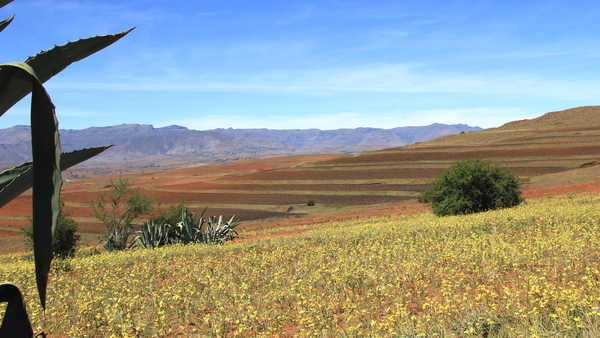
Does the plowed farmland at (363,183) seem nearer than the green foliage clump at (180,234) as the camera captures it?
No

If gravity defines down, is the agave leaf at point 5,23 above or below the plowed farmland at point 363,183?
above

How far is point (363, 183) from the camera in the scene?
189ft

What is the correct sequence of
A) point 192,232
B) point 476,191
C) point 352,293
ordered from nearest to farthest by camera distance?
point 352,293 → point 192,232 → point 476,191

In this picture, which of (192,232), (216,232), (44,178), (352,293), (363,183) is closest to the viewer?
(44,178)

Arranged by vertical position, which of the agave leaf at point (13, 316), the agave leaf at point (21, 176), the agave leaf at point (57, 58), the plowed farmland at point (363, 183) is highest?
the agave leaf at point (57, 58)

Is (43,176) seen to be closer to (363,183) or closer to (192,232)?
(192,232)

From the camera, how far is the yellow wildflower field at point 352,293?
5.35 meters

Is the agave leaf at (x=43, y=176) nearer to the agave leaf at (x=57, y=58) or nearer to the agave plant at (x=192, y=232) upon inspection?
the agave leaf at (x=57, y=58)

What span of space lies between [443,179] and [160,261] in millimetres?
19889

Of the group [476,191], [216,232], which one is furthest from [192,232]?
[476,191]

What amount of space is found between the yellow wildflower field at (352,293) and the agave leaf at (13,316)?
3806mm

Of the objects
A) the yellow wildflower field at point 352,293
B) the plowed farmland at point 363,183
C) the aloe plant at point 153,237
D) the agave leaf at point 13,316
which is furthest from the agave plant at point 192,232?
the agave leaf at point 13,316

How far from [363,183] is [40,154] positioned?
57.1 m

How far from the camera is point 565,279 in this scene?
6.88 metres
